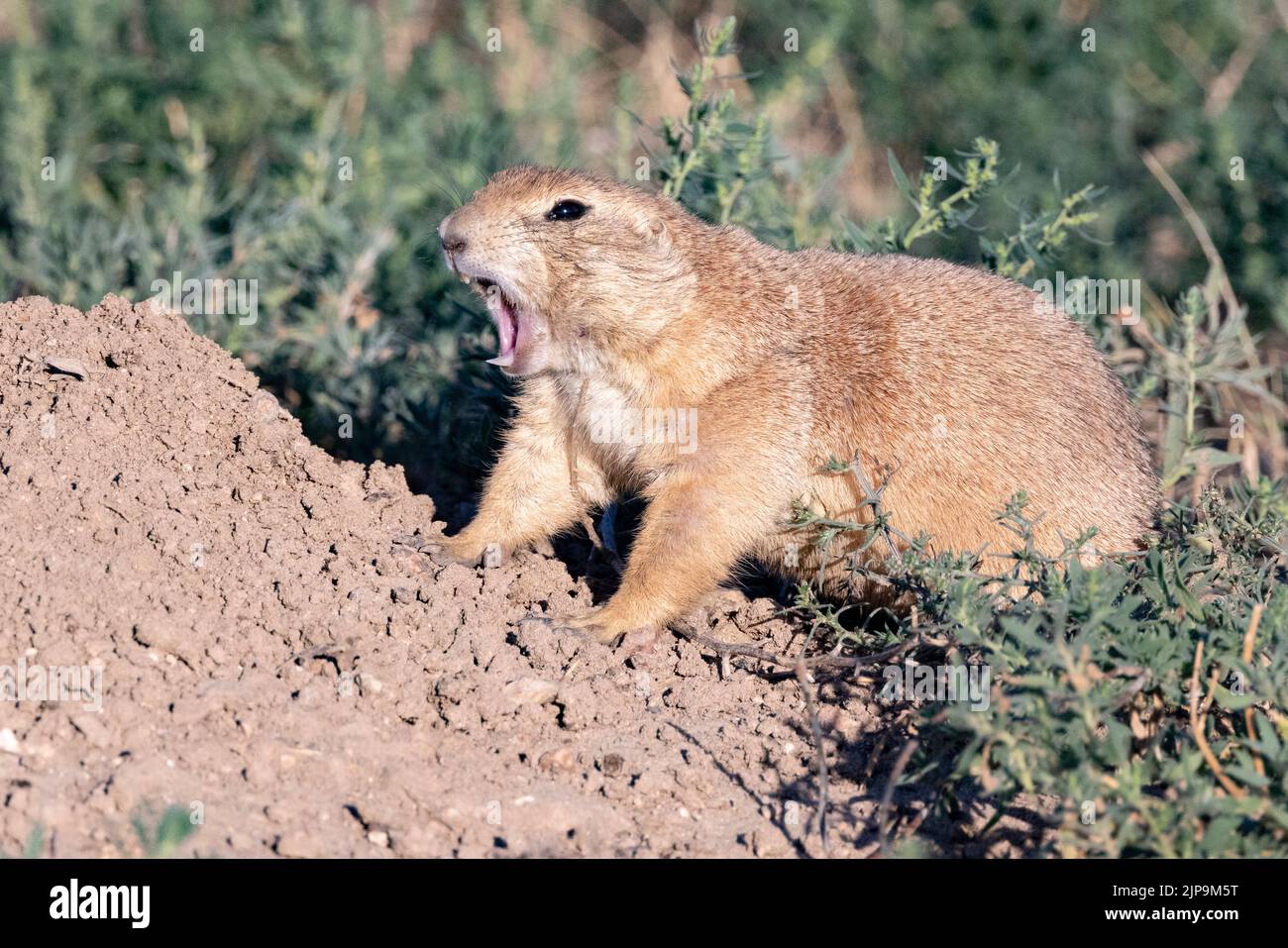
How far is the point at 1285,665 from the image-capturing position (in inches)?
160

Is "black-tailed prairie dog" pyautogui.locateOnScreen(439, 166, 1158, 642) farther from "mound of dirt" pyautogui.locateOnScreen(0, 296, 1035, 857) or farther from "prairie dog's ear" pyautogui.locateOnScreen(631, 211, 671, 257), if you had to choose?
"mound of dirt" pyautogui.locateOnScreen(0, 296, 1035, 857)

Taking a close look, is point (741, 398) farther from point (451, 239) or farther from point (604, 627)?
point (451, 239)

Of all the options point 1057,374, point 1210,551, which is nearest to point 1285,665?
point 1210,551

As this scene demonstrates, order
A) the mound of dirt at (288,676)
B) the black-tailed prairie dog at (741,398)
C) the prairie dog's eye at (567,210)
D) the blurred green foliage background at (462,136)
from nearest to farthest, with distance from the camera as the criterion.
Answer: the mound of dirt at (288,676), the black-tailed prairie dog at (741,398), the prairie dog's eye at (567,210), the blurred green foliage background at (462,136)

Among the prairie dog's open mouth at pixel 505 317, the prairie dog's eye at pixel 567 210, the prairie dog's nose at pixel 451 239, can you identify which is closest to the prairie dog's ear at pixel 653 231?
the prairie dog's eye at pixel 567 210

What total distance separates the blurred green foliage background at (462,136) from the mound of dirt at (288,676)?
5.09 ft

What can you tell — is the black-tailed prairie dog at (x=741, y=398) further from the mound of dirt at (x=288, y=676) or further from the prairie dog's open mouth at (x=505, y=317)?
the mound of dirt at (x=288, y=676)

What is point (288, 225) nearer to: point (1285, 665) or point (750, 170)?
point (750, 170)

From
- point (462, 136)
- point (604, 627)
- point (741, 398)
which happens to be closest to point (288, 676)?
point (604, 627)

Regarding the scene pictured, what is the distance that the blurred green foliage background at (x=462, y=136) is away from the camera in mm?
7316

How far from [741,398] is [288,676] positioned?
1.90 metres

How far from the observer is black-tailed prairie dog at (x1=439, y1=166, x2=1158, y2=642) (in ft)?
16.9
